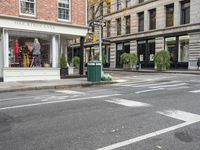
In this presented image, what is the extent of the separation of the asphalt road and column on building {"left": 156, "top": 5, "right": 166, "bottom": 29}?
94.1ft

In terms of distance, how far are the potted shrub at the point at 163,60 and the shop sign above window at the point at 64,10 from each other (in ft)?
47.6

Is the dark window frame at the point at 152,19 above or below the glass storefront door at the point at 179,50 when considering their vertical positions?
above

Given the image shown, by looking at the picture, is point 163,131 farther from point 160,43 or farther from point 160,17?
point 160,17

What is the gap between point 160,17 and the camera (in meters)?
37.9

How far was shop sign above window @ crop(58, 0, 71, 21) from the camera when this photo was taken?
21.1 m

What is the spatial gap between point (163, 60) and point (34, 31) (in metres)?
17.3

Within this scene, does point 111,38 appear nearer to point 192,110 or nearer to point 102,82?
point 102,82

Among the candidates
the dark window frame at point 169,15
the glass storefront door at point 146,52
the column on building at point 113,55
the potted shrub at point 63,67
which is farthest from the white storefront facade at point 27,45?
the column on building at point 113,55

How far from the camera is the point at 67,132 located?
20.5ft

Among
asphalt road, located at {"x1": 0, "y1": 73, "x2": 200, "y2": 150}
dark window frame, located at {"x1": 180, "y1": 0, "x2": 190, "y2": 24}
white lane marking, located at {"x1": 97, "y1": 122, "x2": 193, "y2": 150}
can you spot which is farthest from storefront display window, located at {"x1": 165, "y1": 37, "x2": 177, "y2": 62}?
white lane marking, located at {"x1": 97, "y1": 122, "x2": 193, "y2": 150}

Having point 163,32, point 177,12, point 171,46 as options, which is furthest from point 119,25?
point 177,12

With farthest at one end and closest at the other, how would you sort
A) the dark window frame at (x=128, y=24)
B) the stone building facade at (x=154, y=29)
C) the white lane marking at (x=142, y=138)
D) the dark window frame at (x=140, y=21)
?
the dark window frame at (x=128, y=24)
the dark window frame at (x=140, y=21)
the stone building facade at (x=154, y=29)
the white lane marking at (x=142, y=138)

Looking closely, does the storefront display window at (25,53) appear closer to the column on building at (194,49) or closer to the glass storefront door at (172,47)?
the column on building at (194,49)

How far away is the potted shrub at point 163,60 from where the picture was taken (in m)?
33.1
